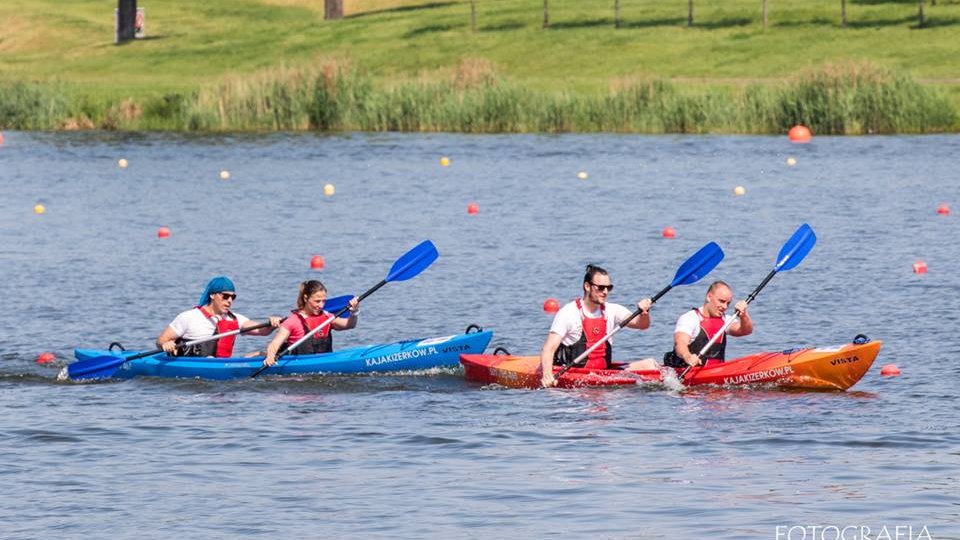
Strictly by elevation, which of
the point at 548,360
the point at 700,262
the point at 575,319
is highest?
the point at 700,262

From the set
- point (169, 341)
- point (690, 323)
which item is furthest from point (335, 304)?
point (690, 323)

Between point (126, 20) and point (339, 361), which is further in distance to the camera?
point (126, 20)

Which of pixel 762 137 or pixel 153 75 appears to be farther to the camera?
pixel 153 75

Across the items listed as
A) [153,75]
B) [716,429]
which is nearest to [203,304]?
[716,429]

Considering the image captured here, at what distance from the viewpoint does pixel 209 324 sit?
60.6ft

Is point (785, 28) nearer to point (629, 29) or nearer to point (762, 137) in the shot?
point (629, 29)

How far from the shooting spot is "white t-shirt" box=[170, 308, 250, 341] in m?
18.4

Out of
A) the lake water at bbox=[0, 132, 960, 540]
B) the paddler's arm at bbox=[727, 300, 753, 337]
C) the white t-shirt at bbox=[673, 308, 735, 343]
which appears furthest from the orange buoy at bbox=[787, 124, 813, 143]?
the white t-shirt at bbox=[673, 308, 735, 343]

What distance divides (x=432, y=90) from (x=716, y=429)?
33606 millimetres

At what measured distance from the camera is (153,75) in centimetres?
7112

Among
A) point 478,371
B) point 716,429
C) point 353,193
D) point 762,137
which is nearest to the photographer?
point 716,429

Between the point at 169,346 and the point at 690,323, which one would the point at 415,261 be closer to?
the point at 169,346

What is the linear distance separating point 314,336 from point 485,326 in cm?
406

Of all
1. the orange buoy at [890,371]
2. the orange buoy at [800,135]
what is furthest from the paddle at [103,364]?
the orange buoy at [800,135]
